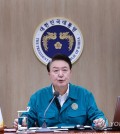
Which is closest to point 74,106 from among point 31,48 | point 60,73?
point 60,73

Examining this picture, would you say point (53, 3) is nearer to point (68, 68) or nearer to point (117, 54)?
point (117, 54)

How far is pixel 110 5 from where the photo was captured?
17.5ft

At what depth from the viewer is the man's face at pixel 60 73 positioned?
3291 millimetres

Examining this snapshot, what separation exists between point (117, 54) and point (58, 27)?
0.96 m

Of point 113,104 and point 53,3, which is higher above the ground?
point 53,3

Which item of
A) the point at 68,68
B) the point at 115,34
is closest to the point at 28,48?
the point at 115,34

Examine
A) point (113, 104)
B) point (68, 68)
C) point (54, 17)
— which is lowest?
point (113, 104)

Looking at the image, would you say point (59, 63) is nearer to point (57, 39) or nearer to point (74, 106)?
point (74, 106)

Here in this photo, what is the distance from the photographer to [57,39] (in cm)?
532

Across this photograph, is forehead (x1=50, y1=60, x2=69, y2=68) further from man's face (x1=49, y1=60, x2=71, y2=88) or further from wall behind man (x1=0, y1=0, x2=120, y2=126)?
wall behind man (x1=0, y1=0, x2=120, y2=126)

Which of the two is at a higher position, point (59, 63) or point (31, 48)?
point (31, 48)

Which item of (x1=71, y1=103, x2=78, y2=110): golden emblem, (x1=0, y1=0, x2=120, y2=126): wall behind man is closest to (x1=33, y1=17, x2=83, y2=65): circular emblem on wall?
(x1=0, y1=0, x2=120, y2=126): wall behind man

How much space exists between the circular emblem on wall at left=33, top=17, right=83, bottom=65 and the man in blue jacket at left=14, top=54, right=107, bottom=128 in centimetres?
193

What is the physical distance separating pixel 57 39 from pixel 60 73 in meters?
2.09
